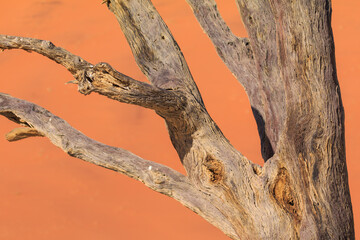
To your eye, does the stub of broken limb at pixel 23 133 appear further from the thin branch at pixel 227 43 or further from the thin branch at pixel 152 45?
the thin branch at pixel 227 43

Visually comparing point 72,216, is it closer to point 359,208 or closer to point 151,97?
point 359,208

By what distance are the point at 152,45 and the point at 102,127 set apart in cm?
514

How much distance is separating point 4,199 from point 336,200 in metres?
5.39

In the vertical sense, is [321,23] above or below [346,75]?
below

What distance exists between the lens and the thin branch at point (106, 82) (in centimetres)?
243

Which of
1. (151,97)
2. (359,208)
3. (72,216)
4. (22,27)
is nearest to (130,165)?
(151,97)

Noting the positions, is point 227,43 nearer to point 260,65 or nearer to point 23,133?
point 260,65

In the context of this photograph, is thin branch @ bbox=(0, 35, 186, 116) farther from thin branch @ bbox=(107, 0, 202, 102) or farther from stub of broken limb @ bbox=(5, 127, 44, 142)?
stub of broken limb @ bbox=(5, 127, 44, 142)

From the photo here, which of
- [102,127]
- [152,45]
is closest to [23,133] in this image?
[152,45]

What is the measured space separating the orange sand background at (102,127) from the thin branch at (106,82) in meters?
3.79

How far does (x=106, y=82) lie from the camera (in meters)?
2.47

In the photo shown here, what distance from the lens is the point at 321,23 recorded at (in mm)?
2443

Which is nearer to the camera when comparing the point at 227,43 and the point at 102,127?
the point at 227,43

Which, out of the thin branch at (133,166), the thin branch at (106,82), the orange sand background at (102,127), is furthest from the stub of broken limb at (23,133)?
the orange sand background at (102,127)
